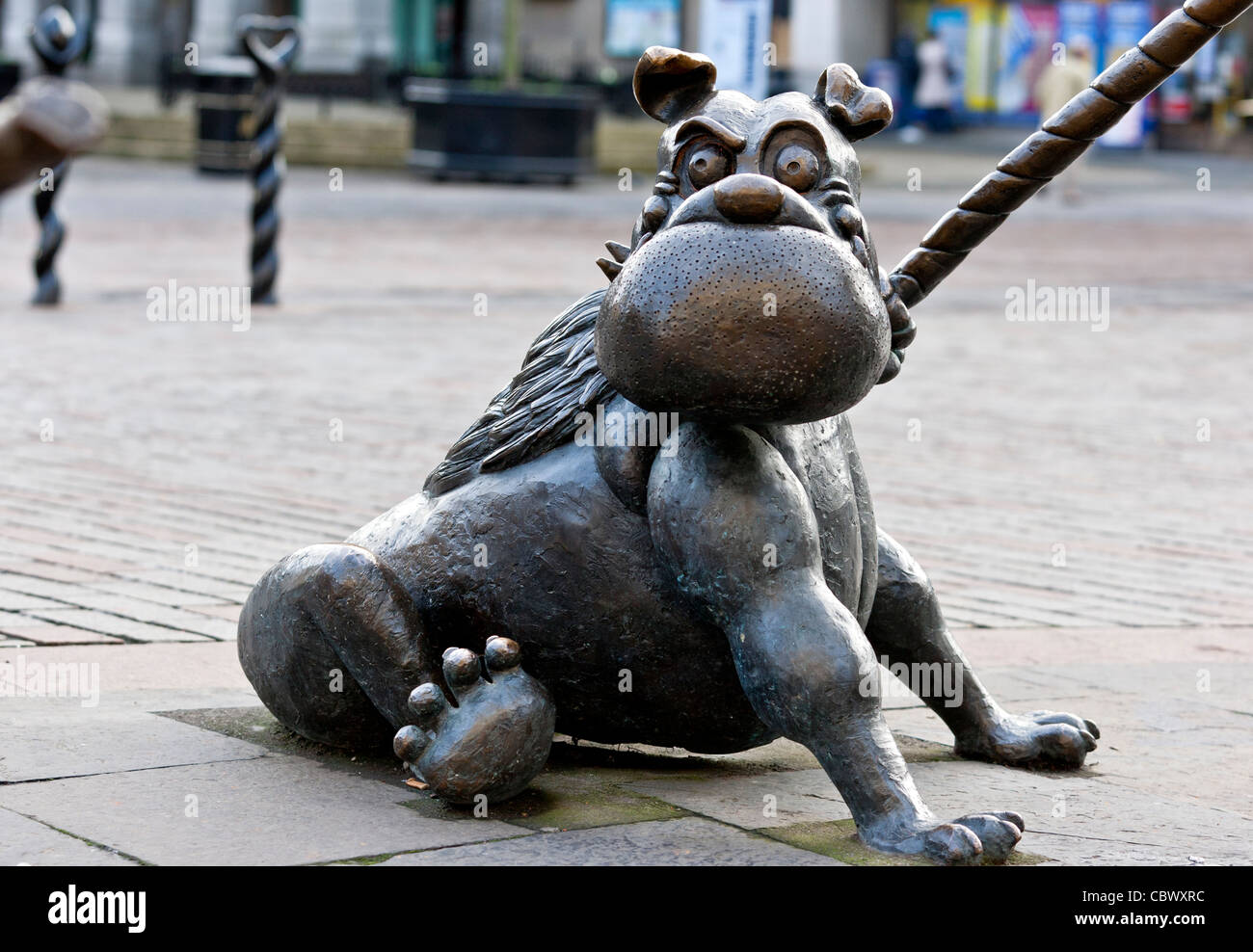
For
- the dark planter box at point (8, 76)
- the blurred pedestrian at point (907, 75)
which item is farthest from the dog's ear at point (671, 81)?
the blurred pedestrian at point (907, 75)

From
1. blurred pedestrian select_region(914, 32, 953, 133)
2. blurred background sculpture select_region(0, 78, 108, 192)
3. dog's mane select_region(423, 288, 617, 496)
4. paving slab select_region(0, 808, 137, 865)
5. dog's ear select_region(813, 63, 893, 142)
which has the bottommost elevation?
paving slab select_region(0, 808, 137, 865)

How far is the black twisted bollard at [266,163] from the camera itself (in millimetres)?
12570

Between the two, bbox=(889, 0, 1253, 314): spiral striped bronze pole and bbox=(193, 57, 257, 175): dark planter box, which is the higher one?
bbox=(193, 57, 257, 175): dark planter box

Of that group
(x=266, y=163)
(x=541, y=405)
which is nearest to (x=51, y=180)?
(x=266, y=163)

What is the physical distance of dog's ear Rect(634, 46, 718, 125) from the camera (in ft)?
9.78

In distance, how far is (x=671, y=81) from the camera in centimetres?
302

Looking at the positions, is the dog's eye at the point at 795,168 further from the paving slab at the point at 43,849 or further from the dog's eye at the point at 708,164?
the paving slab at the point at 43,849

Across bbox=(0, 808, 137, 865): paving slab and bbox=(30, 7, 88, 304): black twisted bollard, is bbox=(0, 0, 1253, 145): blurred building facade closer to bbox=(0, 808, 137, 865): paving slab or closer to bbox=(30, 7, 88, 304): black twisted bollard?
bbox=(30, 7, 88, 304): black twisted bollard

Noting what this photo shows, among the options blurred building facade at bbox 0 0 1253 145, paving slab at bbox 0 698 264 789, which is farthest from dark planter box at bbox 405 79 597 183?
paving slab at bbox 0 698 264 789

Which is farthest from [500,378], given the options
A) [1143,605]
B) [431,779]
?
[431,779]

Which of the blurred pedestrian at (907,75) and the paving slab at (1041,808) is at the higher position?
the blurred pedestrian at (907,75)

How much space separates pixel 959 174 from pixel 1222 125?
514 inches

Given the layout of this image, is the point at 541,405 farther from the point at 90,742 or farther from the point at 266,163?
the point at 266,163

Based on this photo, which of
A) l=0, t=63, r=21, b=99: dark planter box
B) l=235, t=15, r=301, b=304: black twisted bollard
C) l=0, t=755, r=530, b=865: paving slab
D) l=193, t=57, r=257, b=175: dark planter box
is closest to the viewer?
l=0, t=755, r=530, b=865: paving slab
